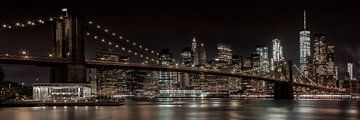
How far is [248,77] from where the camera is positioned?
300 ft

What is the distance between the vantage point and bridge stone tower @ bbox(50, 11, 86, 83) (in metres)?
65.8

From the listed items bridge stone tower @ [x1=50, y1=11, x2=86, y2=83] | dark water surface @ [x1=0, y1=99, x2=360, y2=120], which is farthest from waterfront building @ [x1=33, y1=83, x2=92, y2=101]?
dark water surface @ [x1=0, y1=99, x2=360, y2=120]

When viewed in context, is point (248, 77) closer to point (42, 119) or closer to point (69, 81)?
point (69, 81)

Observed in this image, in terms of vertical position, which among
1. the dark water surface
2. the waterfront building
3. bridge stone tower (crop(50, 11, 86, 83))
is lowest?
the dark water surface

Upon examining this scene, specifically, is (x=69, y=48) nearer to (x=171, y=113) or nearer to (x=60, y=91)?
(x=60, y=91)

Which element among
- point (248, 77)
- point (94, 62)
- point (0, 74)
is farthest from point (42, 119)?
point (248, 77)

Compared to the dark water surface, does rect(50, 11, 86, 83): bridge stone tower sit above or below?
above

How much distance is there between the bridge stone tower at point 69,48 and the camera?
6575 cm

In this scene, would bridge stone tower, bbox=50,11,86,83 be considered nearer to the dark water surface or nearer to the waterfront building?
the waterfront building

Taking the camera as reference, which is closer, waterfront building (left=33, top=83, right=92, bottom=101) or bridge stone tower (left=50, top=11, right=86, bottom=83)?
waterfront building (left=33, top=83, right=92, bottom=101)

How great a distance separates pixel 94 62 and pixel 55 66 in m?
4.99

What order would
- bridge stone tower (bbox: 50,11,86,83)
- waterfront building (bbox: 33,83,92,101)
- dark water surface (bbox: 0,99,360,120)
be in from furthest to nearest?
1. bridge stone tower (bbox: 50,11,86,83)
2. waterfront building (bbox: 33,83,92,101)
3. dark water surface (bbox: 0,99,360,120)

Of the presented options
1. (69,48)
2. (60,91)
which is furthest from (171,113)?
(69,48)

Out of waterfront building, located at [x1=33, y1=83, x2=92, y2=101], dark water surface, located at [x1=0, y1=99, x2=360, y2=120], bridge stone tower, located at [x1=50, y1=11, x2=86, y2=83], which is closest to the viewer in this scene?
dark water surface, located at [x1=0, y1=99, x2=360, y2=120]
